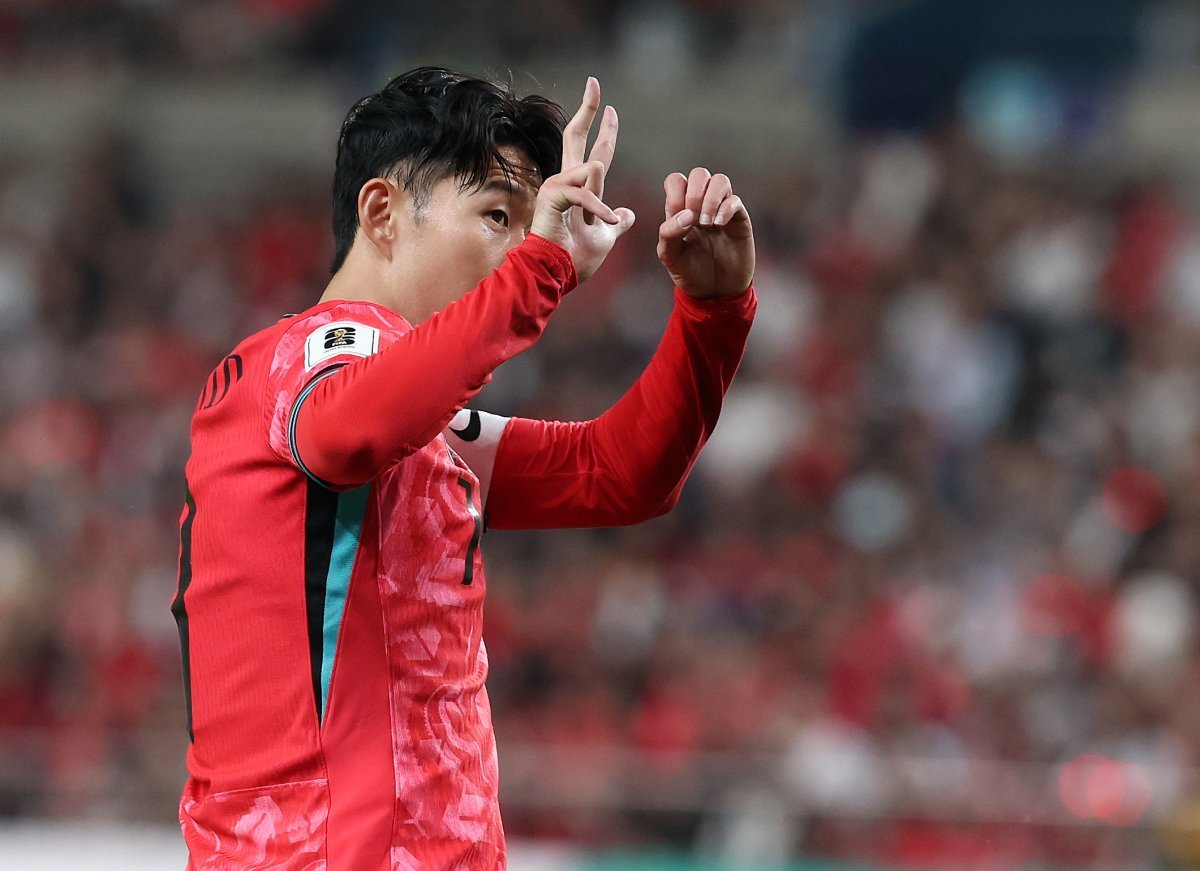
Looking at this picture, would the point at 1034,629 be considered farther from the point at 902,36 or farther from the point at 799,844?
the point at 902,36

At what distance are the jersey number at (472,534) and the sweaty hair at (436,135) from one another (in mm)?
367

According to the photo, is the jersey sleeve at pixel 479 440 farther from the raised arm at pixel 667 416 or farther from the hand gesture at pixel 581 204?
the hand gesture at pixel 581 204

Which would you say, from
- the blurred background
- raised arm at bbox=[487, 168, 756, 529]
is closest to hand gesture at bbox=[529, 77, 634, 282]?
raised arm at bbox=[487, 168, 756, 529]

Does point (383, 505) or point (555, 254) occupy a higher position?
point (555, 254)

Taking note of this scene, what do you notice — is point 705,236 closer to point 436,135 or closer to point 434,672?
point 436,135

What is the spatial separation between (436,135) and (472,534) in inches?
20.1

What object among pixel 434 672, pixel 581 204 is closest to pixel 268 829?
pixel 434 672

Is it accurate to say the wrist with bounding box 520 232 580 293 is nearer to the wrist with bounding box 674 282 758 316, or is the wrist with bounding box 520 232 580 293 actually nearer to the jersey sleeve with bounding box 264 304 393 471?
the jersey sleeve with bounding box 264 304 393 471

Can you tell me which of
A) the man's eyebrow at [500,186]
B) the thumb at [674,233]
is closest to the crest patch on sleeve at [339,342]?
the man's eyebrow at [500,186]

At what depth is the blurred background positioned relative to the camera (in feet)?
18.7

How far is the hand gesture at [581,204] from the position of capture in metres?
1.95

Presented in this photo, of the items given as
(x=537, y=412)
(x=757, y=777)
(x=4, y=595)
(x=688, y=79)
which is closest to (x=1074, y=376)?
(x=537, y=412)

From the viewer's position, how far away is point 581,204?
1.94 m

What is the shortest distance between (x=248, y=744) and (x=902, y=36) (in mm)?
8487
